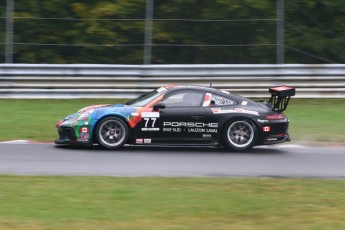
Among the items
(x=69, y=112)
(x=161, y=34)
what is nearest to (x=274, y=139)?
(x=69, y=112)

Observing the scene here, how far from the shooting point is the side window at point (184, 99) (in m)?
13.4

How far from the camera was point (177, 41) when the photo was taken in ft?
64.6

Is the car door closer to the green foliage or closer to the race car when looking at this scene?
the race car

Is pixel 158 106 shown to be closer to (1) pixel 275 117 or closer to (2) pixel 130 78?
(1) pixel 275 117

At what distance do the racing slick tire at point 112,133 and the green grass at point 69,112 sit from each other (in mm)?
1714

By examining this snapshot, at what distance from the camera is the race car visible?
13.1 m

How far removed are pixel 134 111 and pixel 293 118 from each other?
5.40 meters

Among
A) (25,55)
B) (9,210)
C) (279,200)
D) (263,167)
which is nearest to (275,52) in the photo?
(25,55)

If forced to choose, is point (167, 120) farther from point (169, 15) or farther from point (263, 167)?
point (169, 15)

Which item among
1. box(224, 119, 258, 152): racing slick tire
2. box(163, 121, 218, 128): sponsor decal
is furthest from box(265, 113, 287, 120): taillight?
box(163, 121, 218, 128): sponsor decal

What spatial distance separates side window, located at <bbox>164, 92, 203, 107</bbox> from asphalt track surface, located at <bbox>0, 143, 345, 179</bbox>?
0.83m

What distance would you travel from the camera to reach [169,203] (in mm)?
8398

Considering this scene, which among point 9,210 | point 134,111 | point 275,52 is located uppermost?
point 275,52

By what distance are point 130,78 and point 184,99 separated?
6.12 metres
